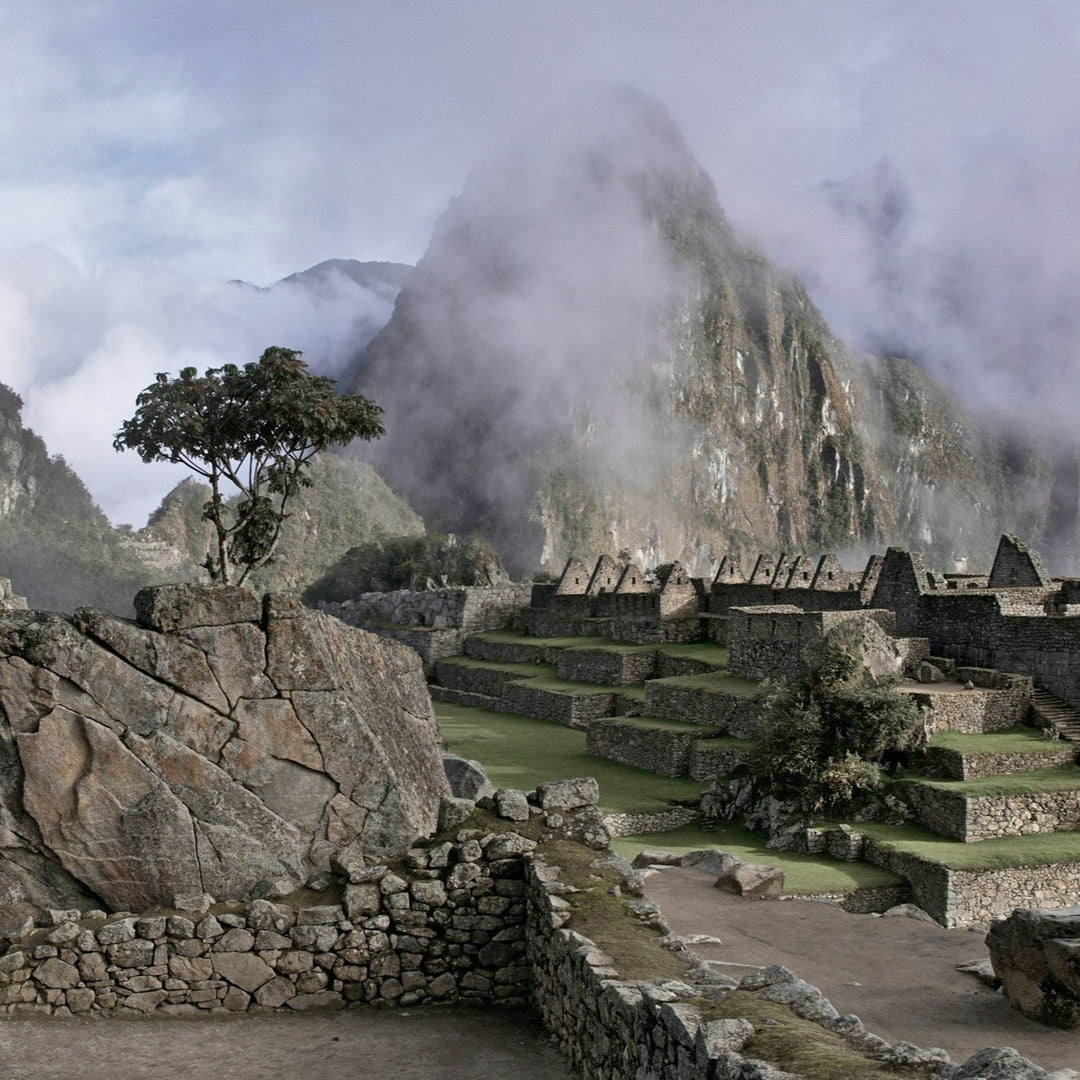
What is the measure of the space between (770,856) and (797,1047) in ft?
40.1

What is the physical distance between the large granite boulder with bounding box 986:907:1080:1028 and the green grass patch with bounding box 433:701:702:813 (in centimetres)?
1045

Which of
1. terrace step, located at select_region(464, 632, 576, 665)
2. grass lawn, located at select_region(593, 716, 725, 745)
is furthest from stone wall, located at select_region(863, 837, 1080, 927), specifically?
terrace step, located at select_region(464, 632, 576, 665)

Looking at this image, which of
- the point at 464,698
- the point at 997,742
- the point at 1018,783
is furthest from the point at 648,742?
the point at 464,698

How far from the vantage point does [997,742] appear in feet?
61.8

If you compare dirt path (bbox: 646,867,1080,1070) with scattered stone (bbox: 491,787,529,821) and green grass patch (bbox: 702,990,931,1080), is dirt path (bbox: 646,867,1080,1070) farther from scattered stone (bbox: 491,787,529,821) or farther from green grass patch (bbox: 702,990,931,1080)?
green grass patch (bbox: 702,990,931,1080)

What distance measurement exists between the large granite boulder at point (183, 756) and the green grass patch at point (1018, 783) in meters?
11.0

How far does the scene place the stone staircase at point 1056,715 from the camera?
19.5 metres

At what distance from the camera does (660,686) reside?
26.7m

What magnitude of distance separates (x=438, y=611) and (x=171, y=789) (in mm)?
42261

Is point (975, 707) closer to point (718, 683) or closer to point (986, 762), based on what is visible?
point (986, 762)

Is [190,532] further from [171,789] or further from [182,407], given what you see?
[171,789]

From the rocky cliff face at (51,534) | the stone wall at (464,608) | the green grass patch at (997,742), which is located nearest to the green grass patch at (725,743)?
the green grass patch at (997,742)

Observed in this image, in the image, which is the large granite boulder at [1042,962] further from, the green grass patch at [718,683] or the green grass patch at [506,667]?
the green grass patch at [506,667]

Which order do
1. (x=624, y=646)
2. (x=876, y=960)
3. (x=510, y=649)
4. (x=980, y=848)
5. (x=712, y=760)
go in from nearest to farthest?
(x=876, y=960) < (x=980, y=848) < (x=712, y=760) < (x=624, y=646) < (x=510, y=649)
